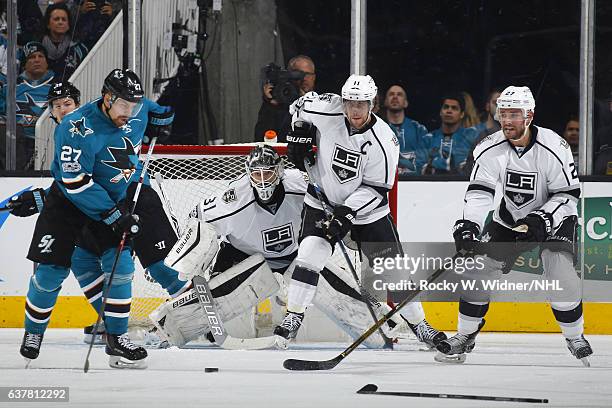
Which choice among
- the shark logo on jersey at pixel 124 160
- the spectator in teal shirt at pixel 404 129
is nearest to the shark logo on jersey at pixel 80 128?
the shark logo on jersey at pixel 124 160

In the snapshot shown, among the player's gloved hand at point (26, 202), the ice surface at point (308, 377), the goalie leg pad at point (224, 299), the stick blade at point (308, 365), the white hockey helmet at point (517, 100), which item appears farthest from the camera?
the player's gloved hand at point (26, 202)

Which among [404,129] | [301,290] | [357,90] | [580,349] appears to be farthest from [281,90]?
[580,349]

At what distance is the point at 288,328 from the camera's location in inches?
186

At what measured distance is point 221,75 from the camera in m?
6.06

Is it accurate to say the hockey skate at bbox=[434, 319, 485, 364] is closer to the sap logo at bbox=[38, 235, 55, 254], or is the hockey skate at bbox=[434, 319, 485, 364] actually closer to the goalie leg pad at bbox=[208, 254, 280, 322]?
the goalie leg pad at bbox=[208, 254, 280, 322]

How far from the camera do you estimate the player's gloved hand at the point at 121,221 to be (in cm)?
458

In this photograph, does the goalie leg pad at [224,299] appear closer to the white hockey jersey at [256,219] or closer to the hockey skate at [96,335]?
the white hockey jersey at [256,219]

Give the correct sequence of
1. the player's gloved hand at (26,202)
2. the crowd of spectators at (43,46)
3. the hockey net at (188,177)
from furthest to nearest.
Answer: the crowd of spectators at (43,46) → the hockey net at (188,177) → the player's gloved hand at (26,202)

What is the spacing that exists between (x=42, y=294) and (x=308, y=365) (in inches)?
40.4

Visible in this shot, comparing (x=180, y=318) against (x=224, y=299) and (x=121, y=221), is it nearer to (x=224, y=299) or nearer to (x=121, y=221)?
(x=224, y=299)

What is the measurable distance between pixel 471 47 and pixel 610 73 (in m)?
0.67

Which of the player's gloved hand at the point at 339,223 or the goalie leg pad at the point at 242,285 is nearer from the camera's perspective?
the player's gloved hand at the point at 339,223

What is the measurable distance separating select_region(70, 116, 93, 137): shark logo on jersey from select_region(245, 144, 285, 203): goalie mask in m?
0.67

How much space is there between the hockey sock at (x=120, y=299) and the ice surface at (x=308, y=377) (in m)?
0.15
